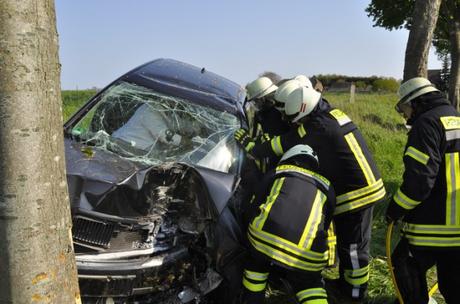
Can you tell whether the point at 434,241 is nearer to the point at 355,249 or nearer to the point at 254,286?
the point at 355,249

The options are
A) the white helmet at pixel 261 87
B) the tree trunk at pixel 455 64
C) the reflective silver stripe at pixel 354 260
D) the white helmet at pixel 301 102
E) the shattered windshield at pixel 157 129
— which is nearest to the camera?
the white helmet at pixel 301 102

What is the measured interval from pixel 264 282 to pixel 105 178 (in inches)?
46.3

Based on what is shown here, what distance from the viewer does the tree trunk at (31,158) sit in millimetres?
1318

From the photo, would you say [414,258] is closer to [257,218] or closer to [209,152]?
[257,218]

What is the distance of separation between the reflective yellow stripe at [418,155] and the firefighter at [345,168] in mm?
511

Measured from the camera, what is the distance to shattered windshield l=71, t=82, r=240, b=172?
11.8 ft

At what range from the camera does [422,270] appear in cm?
313

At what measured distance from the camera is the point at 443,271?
3076mm

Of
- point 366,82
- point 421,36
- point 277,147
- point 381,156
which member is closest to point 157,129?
point 277,147

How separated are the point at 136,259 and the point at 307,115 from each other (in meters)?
1.63

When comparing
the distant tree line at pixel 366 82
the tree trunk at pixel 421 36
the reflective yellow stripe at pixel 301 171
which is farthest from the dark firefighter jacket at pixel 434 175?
the distant tree line at pixel 366 82

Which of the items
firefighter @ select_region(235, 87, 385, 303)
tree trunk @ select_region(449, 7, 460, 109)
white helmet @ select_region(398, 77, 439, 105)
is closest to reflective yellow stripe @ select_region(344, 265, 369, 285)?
firefighter @ select_region(235, 87, 385, 303)

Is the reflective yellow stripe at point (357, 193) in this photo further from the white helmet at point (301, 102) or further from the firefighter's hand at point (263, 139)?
the firefighter's hand at point (263, 139)

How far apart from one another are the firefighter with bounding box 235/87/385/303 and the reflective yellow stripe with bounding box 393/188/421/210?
0.38 metres
